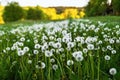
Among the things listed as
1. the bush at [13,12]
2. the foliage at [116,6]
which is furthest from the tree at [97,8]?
the bush at [13,12]

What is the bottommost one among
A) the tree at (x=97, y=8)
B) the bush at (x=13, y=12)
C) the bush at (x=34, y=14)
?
the bush at (x=34, y=14)

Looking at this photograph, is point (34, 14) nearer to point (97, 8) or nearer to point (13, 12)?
point (13, 12)

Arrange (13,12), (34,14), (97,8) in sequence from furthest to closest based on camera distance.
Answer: (34,14) → (13,12) → (97,8)

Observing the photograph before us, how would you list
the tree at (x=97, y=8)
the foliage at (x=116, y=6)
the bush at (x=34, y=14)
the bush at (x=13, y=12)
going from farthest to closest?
the bush at (x=34, y=14), the bush at (x=13, y=12), the tree at (x=97, y=8), the foliage at (x=116, y=6)

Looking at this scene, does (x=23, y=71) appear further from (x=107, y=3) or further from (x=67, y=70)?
(x=107, y=3)

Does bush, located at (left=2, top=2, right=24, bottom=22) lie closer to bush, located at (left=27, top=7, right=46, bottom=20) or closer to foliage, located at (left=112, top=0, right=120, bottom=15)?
bush, located at (left=27, top=7, right=46, bottom=20)

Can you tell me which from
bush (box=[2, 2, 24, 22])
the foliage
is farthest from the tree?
bush (box=[2, 2, 24, 22])

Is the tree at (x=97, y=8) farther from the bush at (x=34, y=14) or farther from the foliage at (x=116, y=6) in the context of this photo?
the bush at (x=34, y=14)

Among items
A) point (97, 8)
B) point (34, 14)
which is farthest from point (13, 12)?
point (97, 8)

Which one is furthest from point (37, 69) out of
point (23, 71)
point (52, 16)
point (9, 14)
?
point (52, 16)

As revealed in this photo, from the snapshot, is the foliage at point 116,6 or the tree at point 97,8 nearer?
the foliage at point 116,6

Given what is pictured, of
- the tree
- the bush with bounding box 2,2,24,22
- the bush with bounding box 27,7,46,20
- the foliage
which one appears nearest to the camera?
the foliage
